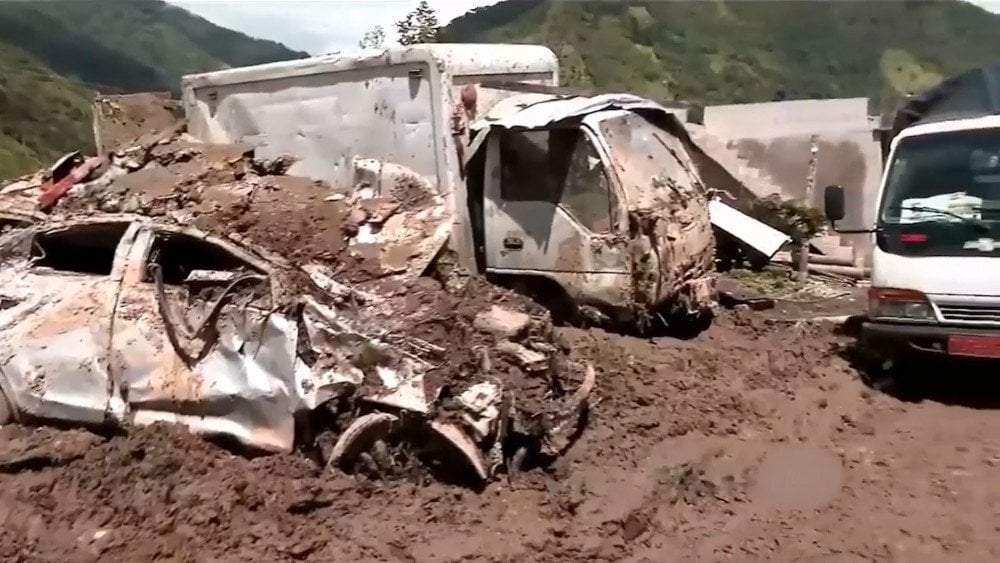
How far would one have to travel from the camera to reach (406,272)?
21.5 feet

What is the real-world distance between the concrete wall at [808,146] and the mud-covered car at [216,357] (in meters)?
9.19

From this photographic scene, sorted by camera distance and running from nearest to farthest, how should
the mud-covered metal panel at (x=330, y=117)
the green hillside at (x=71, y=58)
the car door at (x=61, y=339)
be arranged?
1. the car door at (x=61, y=339)
2. the mud-covered metal panel at (x=330, y=117)
3. the green hillside at (x=71, y=58)

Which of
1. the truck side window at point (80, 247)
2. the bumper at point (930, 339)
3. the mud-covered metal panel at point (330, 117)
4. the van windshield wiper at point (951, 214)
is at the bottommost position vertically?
the bumper at point (930, 339)

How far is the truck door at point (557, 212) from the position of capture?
22.9ft

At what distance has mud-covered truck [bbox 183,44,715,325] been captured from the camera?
23.0 feet

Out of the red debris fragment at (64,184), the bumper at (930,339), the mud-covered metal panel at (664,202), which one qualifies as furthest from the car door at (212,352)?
the bumper at (930,339)

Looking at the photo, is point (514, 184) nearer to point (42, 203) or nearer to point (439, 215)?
point (439, 215)

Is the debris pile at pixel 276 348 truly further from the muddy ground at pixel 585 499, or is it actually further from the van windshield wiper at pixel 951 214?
the van windshield wiper at pixel 951 214

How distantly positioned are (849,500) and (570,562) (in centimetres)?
169

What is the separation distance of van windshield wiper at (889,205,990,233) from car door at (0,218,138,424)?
5266mm

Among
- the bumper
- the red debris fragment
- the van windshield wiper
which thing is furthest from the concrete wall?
the red debris fragment

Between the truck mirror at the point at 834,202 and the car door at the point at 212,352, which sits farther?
the truck mirror at the point at 834,202

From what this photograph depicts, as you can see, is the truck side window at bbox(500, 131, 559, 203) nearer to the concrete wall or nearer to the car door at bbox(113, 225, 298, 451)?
the car door at bbox(113, 225, 298, 451)

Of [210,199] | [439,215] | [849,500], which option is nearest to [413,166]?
[439,215]
